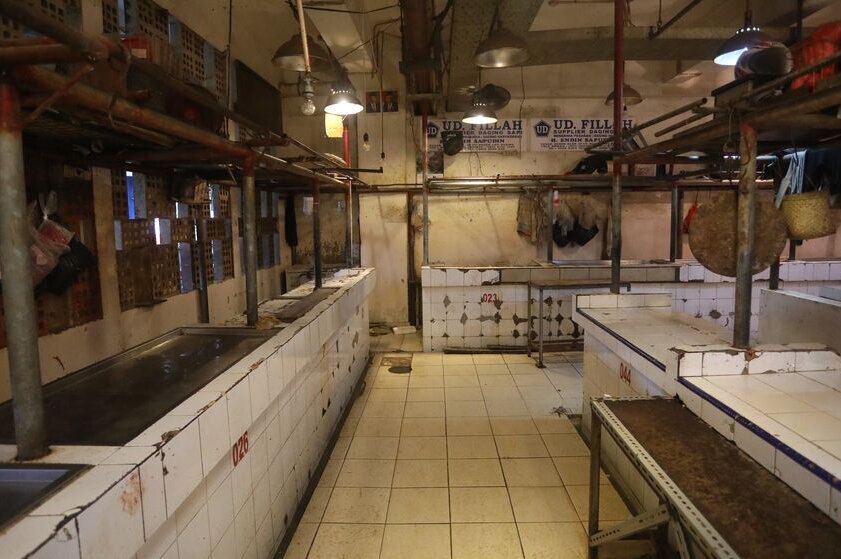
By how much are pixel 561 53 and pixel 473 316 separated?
3.56 metres

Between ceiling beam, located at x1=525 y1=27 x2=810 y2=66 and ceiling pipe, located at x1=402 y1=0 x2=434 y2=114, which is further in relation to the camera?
ceiling beam, located at x1=525 y1=27 x2=810 y2=66

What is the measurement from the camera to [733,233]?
8.23ft

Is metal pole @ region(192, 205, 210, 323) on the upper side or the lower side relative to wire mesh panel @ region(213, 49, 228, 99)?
lower

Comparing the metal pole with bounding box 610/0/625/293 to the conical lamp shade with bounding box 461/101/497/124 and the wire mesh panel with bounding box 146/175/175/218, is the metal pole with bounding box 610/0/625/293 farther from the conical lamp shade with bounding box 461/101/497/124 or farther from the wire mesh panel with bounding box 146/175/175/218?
the wire mesh panel with bounding box 146/175/175/218

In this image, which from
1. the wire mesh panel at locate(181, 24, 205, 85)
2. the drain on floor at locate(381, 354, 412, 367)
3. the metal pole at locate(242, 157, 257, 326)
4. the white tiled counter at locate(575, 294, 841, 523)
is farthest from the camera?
the drain on floor at locate(381, 354, 412, 367)

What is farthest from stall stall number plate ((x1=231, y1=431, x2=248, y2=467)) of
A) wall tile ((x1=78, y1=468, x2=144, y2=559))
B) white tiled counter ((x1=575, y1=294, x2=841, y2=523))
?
white tiled counter ((x1=575, y1=294, x2=841, y2=523))

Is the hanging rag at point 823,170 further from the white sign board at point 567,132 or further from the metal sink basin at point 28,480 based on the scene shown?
the metal sink basin at point 28,480

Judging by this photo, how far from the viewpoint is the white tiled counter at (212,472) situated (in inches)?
45.4

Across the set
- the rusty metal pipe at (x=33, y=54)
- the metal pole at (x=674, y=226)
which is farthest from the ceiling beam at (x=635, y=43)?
the rusty metal pipe at (x=33, y=54)

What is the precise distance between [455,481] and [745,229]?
94.6 inches

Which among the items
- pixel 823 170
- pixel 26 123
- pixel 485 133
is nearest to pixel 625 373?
pixel 823 170

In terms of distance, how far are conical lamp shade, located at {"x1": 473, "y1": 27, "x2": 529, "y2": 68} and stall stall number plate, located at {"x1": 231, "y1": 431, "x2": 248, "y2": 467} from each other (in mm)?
3507

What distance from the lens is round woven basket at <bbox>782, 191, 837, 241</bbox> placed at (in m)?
2.57

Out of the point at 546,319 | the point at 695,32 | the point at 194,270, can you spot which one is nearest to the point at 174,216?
the point at 194,270
